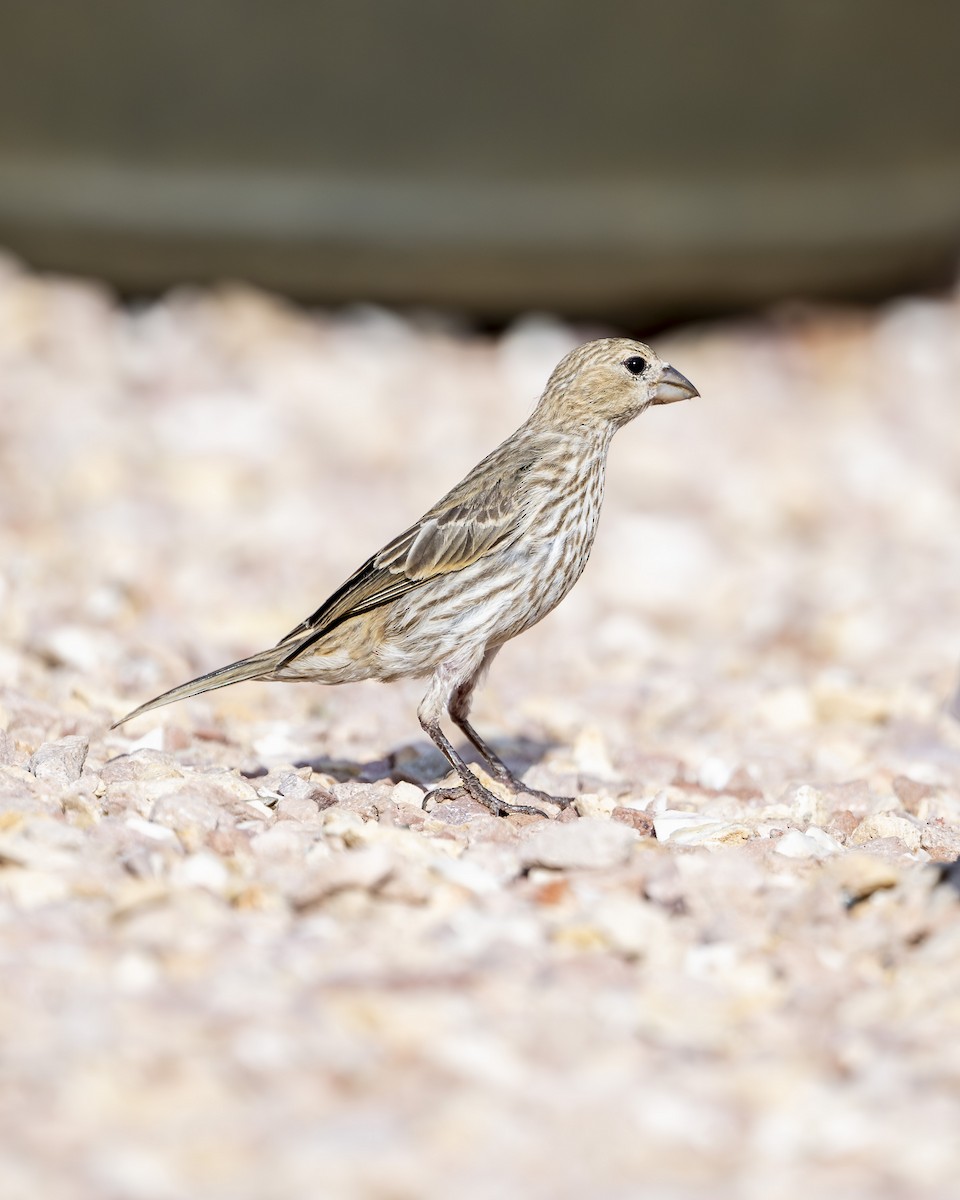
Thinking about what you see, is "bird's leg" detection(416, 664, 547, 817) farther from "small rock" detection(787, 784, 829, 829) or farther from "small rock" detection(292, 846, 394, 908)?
"small rock" detection(292, 846, 394, 908)

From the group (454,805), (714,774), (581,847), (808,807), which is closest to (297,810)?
(454,805)

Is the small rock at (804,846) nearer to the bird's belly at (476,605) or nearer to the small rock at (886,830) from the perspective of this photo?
the small rock at (886,830)

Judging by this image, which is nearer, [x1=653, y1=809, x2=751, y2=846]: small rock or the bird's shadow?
[x1=653, y1=809, x2=751, y2=846]: small rock

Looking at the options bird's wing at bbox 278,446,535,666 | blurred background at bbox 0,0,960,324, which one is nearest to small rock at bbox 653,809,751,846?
bird's wing at bbox 278,446,535,666

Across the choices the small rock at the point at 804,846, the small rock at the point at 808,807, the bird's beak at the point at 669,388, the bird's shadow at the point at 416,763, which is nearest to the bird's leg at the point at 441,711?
the bird's shadow at the point at 416,763

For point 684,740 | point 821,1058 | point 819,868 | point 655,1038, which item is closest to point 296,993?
point 655,1038

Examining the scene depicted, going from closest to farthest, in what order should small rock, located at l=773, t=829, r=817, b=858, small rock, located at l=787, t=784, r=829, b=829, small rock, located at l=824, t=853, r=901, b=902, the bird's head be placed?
A: small rock, located at l=824, t=853, r=901, b=902 < small rock, located at l=773, t=829, r=817, b=858 < small rock, located at l=787, t=784, r=829, b=829 < the bird's head

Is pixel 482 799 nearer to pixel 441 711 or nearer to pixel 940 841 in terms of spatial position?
pixel 441 711

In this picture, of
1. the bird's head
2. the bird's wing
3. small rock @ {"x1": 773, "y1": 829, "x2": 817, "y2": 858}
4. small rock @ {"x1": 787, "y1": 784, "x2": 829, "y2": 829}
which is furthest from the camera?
the bird's head
